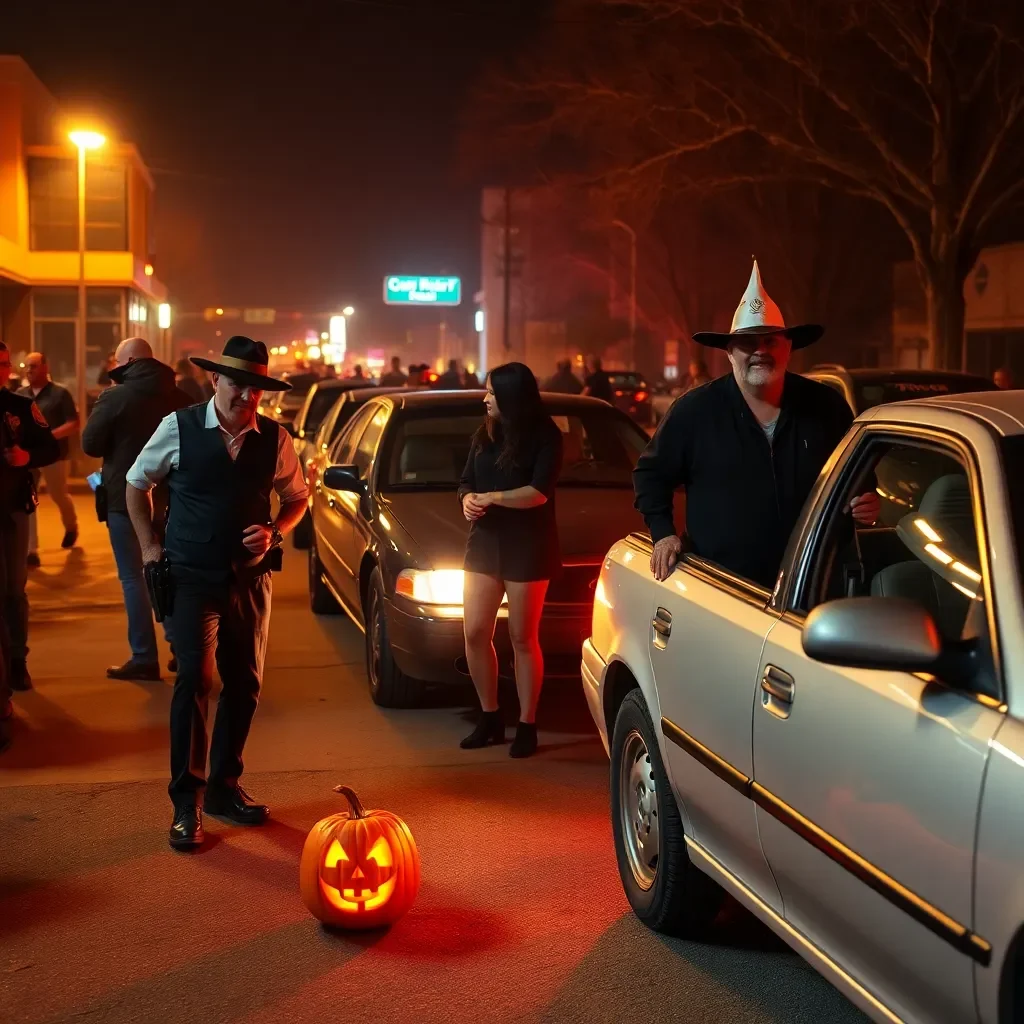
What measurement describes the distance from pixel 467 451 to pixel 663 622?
468 cm

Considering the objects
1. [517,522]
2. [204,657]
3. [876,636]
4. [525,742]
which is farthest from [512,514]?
[876,636]

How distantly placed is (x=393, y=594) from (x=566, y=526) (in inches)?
39.9

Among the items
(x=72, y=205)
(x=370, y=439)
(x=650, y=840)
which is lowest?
(x=650, y=840)

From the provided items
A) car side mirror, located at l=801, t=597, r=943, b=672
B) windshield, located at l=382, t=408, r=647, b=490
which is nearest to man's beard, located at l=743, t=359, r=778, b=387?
car side mirror, located at l=801, t=597, r=943, b=672

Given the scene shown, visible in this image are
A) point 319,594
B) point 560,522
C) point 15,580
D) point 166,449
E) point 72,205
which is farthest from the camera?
point 72,205

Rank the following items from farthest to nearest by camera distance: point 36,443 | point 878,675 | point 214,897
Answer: point 36,443 → point 214,897 → point 878,675

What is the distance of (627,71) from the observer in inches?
937

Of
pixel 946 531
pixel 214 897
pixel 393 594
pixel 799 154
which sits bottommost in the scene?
pixel 214 897

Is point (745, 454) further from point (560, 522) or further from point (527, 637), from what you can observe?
point (560, 522)

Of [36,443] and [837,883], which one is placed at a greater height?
[36,443]

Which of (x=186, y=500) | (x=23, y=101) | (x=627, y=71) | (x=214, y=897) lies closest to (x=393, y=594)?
(x=186, y=500)

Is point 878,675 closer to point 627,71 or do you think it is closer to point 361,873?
point 361,873

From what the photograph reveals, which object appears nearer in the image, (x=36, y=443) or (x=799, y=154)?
(x=36, y=443)

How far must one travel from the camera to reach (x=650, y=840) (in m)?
4.77
